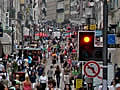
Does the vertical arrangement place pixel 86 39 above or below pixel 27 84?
above

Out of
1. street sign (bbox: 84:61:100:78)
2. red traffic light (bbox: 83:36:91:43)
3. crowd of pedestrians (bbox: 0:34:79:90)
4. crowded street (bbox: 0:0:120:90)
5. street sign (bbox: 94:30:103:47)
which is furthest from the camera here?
crowd of pedestrians (bbox: 0:34:79:90)

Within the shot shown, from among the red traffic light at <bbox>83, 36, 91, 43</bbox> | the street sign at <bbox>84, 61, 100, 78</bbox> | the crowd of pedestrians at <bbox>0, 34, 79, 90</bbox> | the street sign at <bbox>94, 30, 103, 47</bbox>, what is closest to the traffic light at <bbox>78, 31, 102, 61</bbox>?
the red traffic light at <bbox>83, 36, 91, 43</bbox>

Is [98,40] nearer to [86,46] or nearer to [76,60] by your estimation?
[86,46]

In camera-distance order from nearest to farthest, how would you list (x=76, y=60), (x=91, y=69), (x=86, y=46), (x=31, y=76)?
(x=86, y=46)
(x=91, y=69)
(x=31, y=76)
(x=76, y=60)

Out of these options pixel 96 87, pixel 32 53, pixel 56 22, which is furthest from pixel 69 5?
pixel 96 87

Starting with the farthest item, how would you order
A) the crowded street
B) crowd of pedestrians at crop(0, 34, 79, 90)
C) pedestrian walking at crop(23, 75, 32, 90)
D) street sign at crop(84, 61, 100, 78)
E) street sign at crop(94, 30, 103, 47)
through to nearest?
1. pedestrian walking at crop(23, 75, 32, 90)
2. crowd of pedestrians at crop(0, 34, 79, 90)
3. street sign at crop(94, 30, 103, 47)
4. street sign at crop(84, 61, 100, 78)
5. the crowded street

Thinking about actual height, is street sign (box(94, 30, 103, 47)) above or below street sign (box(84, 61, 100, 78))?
above

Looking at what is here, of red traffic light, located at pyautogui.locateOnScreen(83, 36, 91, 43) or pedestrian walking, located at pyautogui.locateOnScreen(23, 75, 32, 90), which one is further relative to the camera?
pedestrian walking, located at pyautogui.locateOnScreen(23, 75, 32, 90)

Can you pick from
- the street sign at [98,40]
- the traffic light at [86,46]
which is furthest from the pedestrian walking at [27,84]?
the traffic light at [86,46]

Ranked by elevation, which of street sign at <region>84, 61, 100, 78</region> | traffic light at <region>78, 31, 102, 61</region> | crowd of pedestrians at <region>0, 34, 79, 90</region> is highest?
traffic light at <region>78, 31, 102, 61</region>

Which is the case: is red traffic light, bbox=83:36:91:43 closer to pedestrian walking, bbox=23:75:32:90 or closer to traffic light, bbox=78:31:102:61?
traffic light, bbox=78:31:102:61

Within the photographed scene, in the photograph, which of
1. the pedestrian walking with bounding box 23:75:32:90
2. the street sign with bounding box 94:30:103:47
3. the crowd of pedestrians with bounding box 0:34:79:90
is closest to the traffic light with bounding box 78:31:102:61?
the street sign with bounding box 94:30:103:47

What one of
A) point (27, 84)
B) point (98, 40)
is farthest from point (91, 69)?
point (98, 40)

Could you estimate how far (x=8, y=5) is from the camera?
6850cm
